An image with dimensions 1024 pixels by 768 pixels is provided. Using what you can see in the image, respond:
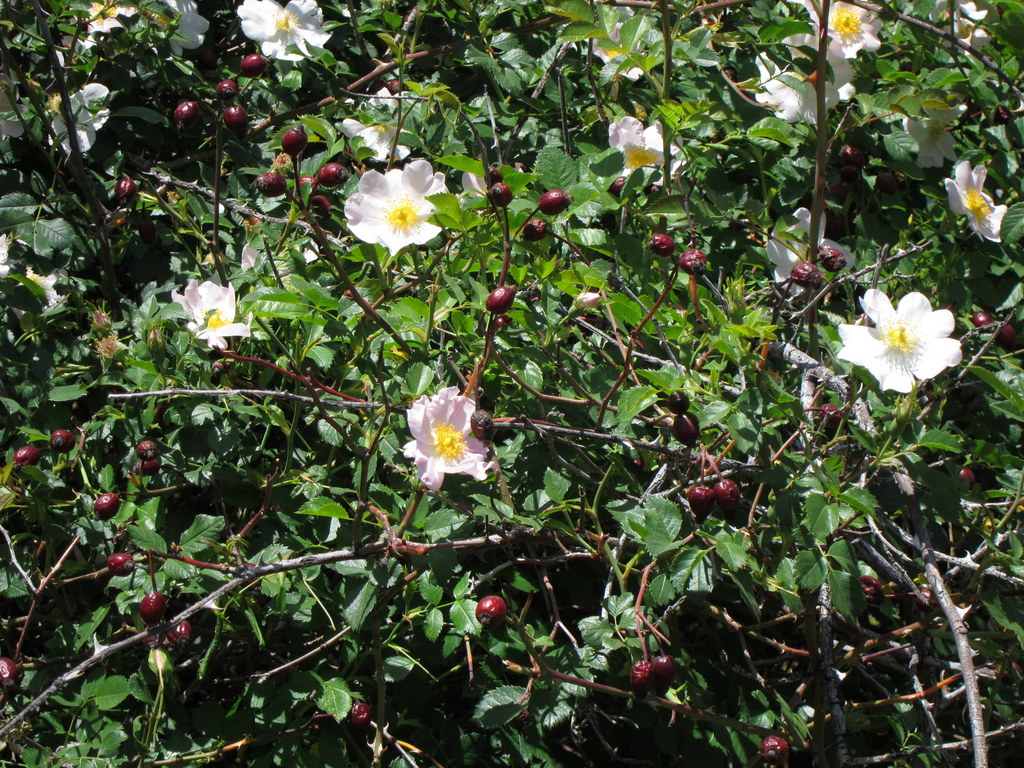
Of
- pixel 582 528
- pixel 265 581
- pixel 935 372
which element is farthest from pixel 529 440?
pixel 935 372

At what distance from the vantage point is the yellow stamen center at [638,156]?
6.88ft

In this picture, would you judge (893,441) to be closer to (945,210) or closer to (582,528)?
(582,528)

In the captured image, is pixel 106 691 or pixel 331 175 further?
pixel 331 175

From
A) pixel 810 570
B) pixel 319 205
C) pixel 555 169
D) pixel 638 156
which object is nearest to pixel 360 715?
pixel 810 570

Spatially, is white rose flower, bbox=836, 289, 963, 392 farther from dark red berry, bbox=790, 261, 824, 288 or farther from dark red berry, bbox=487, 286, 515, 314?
dark red berry, bbox=487, 286, 515, 314

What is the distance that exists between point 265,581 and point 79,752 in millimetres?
477

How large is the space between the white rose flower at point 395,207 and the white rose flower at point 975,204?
1.19 metres

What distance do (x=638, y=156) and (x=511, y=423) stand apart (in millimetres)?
817

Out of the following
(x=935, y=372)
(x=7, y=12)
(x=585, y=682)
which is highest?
(x=7, y=12)

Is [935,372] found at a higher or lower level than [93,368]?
higher

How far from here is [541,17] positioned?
2539 millimetres

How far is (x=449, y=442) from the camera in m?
1.45

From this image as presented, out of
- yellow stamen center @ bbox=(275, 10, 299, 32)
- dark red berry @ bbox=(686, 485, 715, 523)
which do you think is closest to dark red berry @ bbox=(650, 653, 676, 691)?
dark red berry @ bbox=(686, 485, 715, 523)

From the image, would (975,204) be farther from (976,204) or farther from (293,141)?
(293,141)
